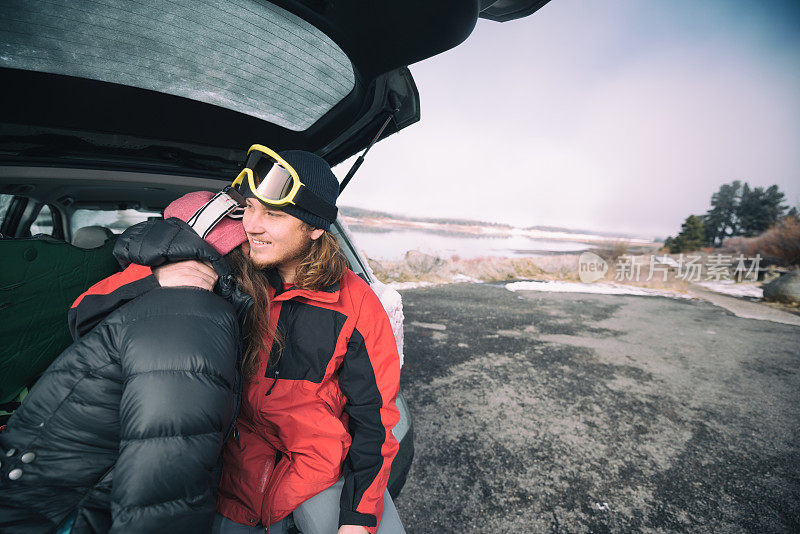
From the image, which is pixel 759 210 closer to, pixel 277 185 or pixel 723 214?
pixel 723 214

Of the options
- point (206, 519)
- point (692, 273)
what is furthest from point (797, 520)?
point (692, 273)

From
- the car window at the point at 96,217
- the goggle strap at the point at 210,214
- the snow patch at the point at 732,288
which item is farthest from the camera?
the snow patch at the point at 732,288

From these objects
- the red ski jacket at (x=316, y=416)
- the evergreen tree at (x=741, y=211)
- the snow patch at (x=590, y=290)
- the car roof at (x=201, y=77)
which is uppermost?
the evergreen tree at (x=741, y=211)

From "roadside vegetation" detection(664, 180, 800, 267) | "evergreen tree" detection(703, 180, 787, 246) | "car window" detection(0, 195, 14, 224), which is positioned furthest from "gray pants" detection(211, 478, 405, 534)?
"evergreen tree" detection(703, 180, 787, 246)

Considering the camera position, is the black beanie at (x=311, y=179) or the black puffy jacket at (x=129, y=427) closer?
the black puffy jacket at (x=129, y=427)

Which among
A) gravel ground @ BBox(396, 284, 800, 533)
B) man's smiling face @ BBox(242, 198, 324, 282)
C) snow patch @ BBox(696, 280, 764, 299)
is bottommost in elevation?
gravel ground @ BBox(396, 284, 800, 533)

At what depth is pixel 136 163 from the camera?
5.82 ft

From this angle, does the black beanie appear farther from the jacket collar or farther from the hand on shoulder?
the hand on shoulder

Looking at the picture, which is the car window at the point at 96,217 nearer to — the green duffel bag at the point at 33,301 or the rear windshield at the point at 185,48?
the green duffel bag at the point at 33,301

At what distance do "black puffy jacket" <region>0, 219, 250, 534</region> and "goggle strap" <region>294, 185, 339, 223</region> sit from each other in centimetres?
54

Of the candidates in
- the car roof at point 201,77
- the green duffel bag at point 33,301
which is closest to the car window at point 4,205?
the car roof at point 201,77

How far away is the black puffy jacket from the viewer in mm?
671

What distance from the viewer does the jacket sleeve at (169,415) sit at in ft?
2.17

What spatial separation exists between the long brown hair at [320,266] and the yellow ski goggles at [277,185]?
0.38ft
